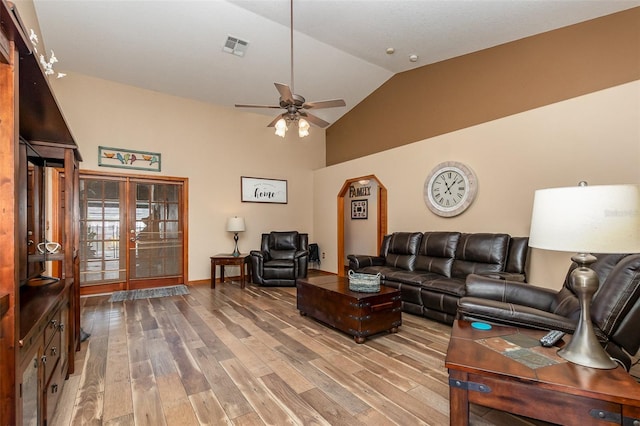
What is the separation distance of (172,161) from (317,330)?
4.11 m

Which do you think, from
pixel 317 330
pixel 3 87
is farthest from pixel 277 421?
pixel 3 87

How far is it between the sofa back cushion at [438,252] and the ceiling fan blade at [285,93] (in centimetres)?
259

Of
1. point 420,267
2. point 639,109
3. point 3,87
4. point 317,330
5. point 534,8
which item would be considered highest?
point 534,8

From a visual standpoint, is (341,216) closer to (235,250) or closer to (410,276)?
(235,250)

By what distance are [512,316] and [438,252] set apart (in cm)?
219

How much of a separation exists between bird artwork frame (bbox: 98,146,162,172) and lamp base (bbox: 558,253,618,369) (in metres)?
5.77

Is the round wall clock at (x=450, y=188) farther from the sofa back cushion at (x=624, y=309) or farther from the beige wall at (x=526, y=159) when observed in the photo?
the sofa back cushion at (x=624, y=309)

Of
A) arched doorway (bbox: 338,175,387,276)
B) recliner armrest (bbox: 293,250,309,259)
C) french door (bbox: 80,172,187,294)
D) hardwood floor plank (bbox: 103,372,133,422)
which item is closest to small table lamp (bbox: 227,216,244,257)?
french door (bbox: 80,172,187,294)

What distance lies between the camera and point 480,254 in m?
Result: 3.61

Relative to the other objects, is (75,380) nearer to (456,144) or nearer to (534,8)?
(456,144)

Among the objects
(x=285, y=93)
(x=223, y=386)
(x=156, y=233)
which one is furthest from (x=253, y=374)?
(x=156, y=233)

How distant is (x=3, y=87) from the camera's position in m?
1.09

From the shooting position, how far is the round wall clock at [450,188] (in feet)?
13.8

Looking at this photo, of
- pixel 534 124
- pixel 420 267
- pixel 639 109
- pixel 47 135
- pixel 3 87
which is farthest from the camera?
pixel 420 267
